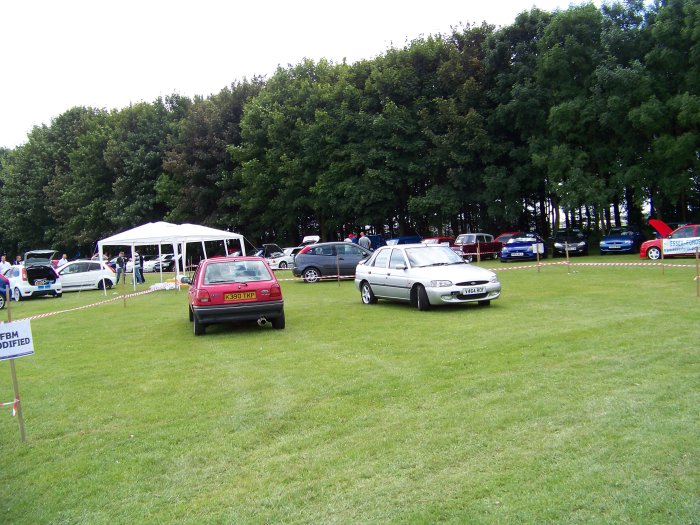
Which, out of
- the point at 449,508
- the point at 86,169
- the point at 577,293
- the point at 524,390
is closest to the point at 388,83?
the point at 577,293

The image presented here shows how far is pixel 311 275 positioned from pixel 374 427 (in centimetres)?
2080

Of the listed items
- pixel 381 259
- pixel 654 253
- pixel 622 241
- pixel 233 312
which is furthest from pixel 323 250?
pixel 622 241

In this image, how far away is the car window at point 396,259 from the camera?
50.3ft

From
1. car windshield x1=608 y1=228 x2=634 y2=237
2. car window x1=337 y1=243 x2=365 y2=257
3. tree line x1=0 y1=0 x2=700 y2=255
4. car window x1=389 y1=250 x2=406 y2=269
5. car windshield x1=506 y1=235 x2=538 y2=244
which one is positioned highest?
tree line x1=0 y1=0 x2=700 y2=255

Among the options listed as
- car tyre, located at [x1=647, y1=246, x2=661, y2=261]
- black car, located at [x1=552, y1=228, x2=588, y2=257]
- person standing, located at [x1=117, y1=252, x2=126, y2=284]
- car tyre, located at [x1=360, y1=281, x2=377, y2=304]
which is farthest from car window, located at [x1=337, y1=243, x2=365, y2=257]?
black car, located at [x1=552, y1=228, x2=588, y2=257]

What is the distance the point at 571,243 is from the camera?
36500mm

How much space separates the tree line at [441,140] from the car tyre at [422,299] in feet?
76.7

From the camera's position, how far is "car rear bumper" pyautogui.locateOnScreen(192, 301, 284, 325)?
12.1 m

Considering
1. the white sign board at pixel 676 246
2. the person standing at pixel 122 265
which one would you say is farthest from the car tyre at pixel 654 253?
the person standing at pixel 122 265

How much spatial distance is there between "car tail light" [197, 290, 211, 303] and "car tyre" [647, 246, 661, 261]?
884 inches

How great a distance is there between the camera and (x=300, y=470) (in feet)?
16.2

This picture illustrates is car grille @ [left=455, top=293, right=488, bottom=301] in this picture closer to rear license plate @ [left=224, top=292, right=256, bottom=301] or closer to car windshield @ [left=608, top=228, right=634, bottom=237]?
rear license plate @ [left=224, top=292, right=256, bottom=301]

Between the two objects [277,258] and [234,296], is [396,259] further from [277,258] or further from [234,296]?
[277,258]

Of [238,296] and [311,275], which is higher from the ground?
[238,296]
